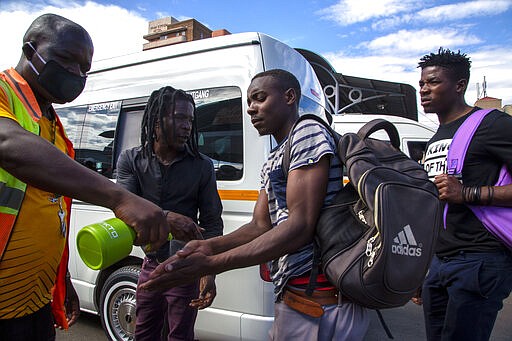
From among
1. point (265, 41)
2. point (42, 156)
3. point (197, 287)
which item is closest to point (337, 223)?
point (42, 156)

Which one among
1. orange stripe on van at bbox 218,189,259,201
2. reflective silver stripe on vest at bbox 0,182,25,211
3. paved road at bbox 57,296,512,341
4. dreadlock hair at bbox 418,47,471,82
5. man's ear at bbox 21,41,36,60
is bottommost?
paved road at bbox 57,296,512,341

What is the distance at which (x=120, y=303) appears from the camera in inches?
140

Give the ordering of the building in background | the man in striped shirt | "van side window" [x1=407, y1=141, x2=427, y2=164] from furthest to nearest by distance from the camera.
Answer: the building in background, "van side window" [x1=407, y1=141, x2=427, y2=164], the man in striped shirt

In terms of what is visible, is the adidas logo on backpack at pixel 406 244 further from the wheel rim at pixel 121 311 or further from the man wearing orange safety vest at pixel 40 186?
the wheel rim at pixel 121 311

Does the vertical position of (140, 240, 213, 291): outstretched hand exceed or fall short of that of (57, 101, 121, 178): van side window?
it falls short

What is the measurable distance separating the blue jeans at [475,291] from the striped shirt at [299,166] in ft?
3.36

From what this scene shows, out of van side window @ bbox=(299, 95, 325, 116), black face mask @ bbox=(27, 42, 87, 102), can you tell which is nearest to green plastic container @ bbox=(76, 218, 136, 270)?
black face mask @ bbox=(27, 42, 87, 102)

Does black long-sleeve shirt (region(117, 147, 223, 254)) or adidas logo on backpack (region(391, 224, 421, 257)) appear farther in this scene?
black long-sleeve shirt (region(117, 147, 223, 254))

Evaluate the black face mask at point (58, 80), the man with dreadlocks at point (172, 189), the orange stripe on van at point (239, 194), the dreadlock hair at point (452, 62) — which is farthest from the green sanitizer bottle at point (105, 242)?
the dreadlock hair at point (452, 62)

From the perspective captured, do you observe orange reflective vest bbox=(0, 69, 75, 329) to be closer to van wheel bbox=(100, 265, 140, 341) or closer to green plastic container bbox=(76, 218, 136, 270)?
green plastic container bbox=(76, 218, 136, 270)

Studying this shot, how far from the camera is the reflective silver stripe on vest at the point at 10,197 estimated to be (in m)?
1.36

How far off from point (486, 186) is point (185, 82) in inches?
95.3

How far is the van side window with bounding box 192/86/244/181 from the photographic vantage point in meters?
3.17

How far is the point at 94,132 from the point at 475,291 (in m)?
3.56
